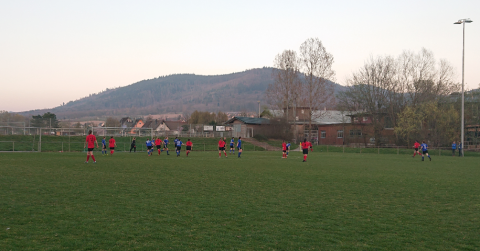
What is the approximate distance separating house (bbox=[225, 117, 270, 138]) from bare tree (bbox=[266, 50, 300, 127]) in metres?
6.67

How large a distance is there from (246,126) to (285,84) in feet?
43.2

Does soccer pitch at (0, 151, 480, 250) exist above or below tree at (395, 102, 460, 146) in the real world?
below

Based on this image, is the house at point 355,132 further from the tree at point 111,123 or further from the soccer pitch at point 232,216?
the tree at point 111,123

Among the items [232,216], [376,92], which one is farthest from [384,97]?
[232,216]

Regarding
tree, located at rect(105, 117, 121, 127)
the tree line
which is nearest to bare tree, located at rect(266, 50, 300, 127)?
the tree line

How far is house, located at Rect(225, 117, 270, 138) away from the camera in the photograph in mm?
73250

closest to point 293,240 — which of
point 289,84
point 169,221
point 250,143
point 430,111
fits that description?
point 169,221

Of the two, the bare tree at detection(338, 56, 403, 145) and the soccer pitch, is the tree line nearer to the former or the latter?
the bare tree at detection(338, 56, 403, 145)

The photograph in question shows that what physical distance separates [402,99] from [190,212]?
57.6 meters

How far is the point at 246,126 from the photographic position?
247ft

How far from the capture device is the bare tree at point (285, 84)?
66188 mm

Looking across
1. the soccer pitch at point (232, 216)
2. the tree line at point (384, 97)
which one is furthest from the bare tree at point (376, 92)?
the soccer pitch at point (232, 216)

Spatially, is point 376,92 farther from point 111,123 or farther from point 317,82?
point 111,123

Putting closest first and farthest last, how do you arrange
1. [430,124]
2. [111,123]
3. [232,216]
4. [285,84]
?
[232,216], [430,124], [285,84], [111,123]
